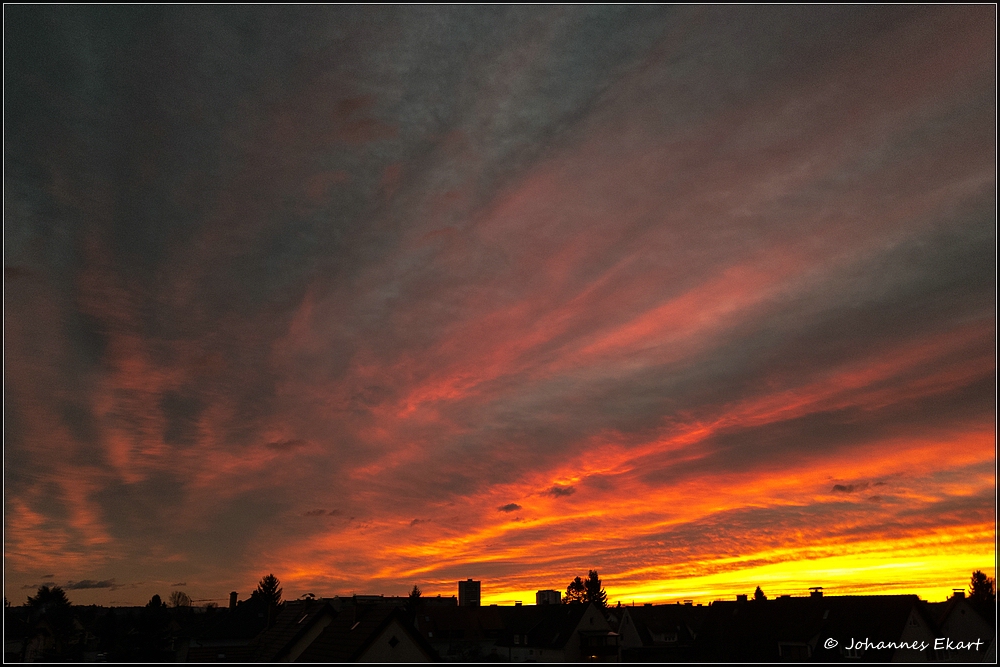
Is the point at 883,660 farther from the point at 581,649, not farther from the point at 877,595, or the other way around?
the point at 581,649

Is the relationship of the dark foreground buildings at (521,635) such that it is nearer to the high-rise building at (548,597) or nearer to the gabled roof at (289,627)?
the gabled roof at (289,627)

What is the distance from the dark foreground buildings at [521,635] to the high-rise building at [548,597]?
1975 cm

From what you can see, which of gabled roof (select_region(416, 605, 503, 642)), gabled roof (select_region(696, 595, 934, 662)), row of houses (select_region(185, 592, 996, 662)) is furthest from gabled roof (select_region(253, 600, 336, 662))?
gabled roof (select_region(416, 605, 503, 642))

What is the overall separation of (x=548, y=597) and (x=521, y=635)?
1461 inches

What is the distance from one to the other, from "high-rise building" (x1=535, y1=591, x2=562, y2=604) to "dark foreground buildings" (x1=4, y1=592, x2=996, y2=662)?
19750 mm

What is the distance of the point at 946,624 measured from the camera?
2958 inches

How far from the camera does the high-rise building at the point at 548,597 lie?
137175 mm

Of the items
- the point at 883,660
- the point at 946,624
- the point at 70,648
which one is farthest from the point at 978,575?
the point at 70,648

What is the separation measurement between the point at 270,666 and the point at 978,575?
6344 inches

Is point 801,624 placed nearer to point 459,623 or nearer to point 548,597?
point 459,623

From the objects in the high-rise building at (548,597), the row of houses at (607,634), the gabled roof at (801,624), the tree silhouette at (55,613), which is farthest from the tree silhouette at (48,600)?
the gabled roof at (801,624)

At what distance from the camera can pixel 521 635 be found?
340ft

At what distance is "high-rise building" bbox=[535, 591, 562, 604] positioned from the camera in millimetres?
A: 137175

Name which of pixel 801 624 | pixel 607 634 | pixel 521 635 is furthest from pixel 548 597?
pixel 801 624
